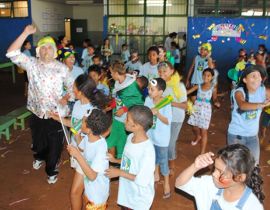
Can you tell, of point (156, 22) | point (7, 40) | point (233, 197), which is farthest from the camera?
point (7, 40)

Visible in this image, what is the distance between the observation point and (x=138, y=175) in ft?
9.02

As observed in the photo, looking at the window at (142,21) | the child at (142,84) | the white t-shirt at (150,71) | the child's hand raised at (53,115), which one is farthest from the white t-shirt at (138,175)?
the window at (142,21)

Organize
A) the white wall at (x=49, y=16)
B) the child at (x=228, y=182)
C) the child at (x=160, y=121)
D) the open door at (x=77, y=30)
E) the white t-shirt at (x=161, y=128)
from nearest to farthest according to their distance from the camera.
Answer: the child at (x=228, y=182)
the child at (x=160, y=121)
the white t-shirt at (x=161, y=128)
the white wall at (x=49, y=16)
the open door at (x=77, y=30)

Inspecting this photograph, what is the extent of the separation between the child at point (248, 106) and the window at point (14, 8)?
13.6 metres

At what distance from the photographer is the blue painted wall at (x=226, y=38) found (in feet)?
40.9

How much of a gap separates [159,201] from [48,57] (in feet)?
7.45

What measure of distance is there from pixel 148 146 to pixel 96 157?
18.1 inches

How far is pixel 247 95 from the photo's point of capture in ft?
11.4

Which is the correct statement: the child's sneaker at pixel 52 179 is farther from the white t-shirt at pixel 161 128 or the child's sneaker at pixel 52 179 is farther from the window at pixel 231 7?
the window at pixel 231 7

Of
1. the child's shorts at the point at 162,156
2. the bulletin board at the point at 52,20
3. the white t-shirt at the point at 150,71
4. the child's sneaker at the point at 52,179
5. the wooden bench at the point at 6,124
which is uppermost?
the bulletin board at the point at 52,20

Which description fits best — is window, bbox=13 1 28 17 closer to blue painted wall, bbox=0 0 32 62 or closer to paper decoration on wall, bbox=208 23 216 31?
blue painted wall, bbox=0 0 32 62

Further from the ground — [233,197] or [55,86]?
[55,86]

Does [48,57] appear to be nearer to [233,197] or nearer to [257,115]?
[257,115]

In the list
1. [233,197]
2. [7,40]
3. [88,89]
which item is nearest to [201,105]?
[88,89]
